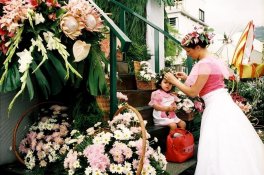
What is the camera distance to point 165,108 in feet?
14.1

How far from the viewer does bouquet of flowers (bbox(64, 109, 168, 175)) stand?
8.02ft

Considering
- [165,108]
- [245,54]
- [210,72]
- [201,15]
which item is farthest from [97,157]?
[201,15]

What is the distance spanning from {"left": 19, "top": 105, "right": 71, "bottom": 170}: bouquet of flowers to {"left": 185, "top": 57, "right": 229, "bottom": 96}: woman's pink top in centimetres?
137

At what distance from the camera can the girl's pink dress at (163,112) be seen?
4.39 metres

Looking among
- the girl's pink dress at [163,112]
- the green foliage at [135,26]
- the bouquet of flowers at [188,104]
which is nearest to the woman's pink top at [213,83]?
the girl's pink dress at [163,112]

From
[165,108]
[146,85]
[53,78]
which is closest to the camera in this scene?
[53,78]

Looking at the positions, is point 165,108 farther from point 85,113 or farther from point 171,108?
point 85,113

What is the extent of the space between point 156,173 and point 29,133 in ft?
4.68

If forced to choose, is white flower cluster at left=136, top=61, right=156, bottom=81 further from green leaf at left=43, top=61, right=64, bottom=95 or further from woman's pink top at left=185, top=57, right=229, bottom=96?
green leaf at left=43, top=61, right=64, bottom=95

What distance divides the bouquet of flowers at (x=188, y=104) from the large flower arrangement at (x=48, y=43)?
202 centimetres

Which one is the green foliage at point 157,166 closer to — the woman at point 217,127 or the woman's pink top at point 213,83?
the woman at point 217,127

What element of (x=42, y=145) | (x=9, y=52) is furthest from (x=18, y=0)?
(x=42, y=145)

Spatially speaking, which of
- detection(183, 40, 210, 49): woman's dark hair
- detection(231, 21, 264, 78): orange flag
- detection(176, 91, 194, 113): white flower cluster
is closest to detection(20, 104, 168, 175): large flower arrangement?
detection(183, 40, 210, 49): woman's dark hair

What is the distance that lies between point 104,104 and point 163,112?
1361mm
